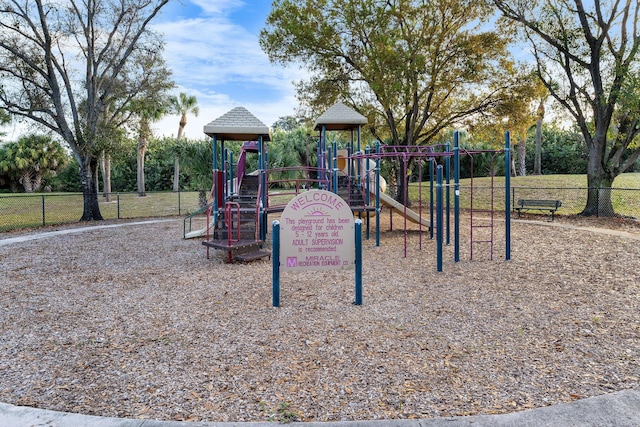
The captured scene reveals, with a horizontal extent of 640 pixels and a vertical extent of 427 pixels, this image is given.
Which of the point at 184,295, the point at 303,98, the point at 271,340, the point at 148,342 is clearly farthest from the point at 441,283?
the point at 303,98

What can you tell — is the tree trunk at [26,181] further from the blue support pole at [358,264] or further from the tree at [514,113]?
the blue support pole at [358,264]

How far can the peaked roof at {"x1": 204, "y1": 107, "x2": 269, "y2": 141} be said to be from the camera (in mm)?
11195

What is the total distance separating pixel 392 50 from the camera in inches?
677

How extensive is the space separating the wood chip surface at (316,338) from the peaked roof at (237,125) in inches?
159

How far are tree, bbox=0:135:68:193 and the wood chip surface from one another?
3957 cm

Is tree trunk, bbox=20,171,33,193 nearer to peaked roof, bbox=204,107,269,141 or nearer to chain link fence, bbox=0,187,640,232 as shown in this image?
chain link fence, bbox=0,187,640,232

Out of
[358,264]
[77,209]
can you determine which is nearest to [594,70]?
[358,264]

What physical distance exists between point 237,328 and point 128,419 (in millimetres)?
1969

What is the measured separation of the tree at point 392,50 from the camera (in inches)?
696

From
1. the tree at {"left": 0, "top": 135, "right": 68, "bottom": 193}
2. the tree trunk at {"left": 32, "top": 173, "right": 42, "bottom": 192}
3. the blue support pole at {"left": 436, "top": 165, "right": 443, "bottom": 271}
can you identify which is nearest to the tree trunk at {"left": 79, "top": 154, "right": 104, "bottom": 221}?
the blue support pole at {"left": 436, "top": 165, "right": 443, "bottom": 271}

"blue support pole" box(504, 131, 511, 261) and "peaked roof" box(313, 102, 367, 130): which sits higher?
"peaked roof" box(313, 102, 367, 130)

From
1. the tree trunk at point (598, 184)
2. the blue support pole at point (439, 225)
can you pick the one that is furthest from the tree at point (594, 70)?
the blue support pole at point (439, 225)

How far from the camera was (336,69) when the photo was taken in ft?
66.9

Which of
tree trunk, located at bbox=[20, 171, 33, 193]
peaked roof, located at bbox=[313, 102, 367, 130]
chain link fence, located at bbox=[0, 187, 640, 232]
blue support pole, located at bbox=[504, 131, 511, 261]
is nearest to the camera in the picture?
blue support pole, located at bbox=[504, 131, 511, 261]
